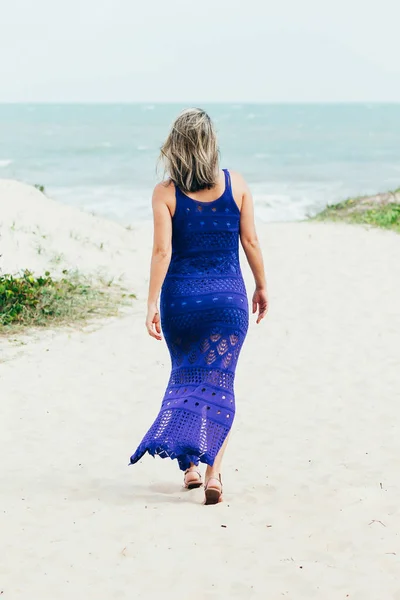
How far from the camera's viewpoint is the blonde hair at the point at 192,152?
13.9ft

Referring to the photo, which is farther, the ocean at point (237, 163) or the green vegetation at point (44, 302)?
the ocean at point (237, 163)

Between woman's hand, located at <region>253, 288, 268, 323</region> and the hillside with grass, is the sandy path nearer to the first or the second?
the hillside with grass

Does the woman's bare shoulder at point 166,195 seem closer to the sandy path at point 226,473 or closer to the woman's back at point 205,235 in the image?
the woman's back at point 205,235

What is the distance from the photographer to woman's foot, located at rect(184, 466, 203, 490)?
4.83 m

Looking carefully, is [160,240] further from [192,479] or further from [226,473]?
[226,473]

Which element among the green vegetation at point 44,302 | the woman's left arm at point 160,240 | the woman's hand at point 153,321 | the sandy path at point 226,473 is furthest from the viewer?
the green vegetation at point 44,302

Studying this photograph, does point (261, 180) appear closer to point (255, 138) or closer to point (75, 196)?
point (75, 196)

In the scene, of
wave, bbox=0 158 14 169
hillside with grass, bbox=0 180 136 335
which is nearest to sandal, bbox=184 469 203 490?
hillside with grass, bbox=0 180 136 335

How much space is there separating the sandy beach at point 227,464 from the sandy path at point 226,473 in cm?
1

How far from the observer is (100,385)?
711 cm

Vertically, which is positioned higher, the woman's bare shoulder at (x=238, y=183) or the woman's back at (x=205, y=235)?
the woman's bare shoulder at (x=238, y=183)

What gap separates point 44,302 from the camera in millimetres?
9078

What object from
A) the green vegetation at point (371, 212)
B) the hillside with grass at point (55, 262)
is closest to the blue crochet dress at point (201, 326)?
the hillside with grass at point (55, 262)

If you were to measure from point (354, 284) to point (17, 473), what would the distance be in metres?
6.37
